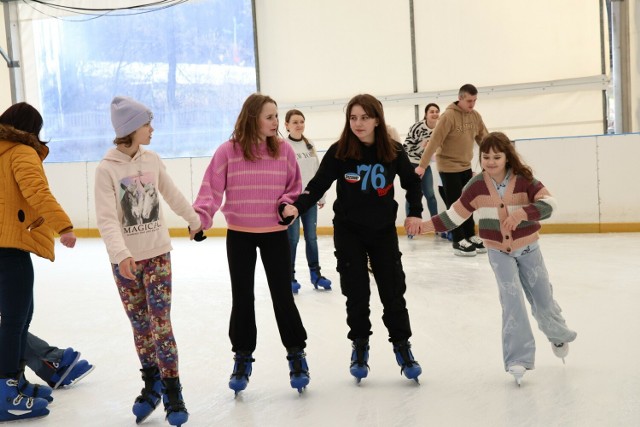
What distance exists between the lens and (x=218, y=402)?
3.06 m

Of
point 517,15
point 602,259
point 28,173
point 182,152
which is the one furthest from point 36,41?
point 28,173

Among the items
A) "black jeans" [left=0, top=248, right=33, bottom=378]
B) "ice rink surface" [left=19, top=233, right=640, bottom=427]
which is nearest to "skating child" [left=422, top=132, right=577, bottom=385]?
"ice rink surface" [left=19, top=233, right=640, bottom=427]

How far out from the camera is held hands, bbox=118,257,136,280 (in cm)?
260

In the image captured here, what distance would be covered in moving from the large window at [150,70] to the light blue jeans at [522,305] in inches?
358

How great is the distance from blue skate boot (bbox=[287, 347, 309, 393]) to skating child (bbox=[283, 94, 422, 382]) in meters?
0.20

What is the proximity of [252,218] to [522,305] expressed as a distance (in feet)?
3.55

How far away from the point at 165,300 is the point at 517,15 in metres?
8.66

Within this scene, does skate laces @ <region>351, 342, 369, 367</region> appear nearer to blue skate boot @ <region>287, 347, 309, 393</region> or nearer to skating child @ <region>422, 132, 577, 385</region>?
blue skate boot @ <region>287, 347, 309, 393</region>

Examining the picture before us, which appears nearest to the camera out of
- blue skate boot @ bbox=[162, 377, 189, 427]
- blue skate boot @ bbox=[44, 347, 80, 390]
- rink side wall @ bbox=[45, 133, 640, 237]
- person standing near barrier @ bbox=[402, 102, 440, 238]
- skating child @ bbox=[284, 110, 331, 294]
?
blue skate boot @ bbox=[162, 377, 189, 427]

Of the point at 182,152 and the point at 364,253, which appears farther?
the point at 182,152

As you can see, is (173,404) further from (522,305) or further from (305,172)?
(305,172)

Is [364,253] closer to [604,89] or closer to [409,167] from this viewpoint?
[409,167]

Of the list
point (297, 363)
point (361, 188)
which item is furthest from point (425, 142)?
point (297, 363)

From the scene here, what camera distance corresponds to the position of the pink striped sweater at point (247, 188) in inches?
122
